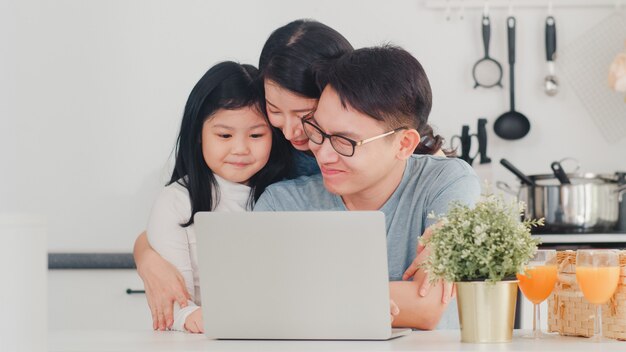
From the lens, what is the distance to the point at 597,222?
10.6 feet

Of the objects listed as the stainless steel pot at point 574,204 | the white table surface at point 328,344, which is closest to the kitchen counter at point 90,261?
the stainless steel pot at point 574,204

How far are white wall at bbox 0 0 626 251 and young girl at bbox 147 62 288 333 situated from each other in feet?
4.45

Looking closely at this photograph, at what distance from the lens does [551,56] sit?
3.65 metres

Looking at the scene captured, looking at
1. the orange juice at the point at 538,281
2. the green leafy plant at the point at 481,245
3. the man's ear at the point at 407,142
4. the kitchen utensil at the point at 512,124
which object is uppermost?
the kitchen utensil at the point at 512,124

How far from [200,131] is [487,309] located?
1036mm

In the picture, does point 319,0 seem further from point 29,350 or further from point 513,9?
point 29,350

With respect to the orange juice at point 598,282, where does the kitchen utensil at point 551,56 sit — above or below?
above

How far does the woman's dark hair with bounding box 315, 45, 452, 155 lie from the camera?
6.59ft

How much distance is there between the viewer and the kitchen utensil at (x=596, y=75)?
369 centimetres

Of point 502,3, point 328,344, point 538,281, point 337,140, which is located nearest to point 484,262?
point 538,281

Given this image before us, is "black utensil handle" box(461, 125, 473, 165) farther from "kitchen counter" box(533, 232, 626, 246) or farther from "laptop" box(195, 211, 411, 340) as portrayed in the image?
"laptop" box(195, 211, 411, 340)

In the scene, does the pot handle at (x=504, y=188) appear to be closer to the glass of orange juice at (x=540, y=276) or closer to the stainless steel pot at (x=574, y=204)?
the stainless steel pot at (x=574, y=204)

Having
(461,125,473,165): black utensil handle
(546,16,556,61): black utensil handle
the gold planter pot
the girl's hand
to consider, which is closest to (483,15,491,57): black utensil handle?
(546,16,556,61): black utensil handle

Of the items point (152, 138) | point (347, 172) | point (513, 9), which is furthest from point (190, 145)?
point (513, 9)
